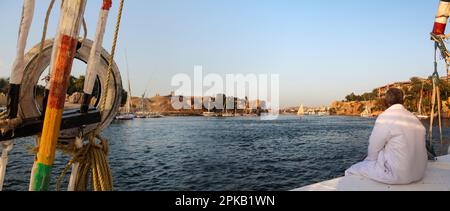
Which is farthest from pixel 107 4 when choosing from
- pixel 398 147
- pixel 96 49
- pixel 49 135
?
pixel 398 147

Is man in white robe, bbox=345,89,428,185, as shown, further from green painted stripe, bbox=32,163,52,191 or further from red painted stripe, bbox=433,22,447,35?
red painted stripe, bbox=433,22,447,35

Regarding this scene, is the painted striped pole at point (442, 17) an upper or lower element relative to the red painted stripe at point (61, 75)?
upper

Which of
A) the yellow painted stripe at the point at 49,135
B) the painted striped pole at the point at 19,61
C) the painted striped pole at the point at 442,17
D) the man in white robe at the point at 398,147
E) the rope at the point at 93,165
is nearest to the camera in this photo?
the yellow painted stripe at the point at 49,135

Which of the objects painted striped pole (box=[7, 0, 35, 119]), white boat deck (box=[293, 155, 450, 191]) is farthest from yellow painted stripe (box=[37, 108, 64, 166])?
white boat deck (box=[293, 155, 450, 191])

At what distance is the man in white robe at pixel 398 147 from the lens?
13.1 feet

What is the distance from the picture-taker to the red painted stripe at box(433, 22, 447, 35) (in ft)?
25.8

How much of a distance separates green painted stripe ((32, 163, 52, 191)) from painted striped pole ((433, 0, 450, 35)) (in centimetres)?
882

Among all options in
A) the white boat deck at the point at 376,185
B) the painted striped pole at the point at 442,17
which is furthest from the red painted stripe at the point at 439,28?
the white boat deck at the point at 376,185

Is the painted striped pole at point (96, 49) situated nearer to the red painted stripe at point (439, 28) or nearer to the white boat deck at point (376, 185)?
the white boat deck at point (376, 185)

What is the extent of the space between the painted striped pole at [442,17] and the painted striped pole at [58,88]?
8.17 metres

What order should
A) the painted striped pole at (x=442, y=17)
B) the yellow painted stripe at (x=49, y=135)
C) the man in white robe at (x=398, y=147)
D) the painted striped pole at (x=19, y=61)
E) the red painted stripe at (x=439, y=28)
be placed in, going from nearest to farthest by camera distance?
the yellow painted stripe at (x=49, y=135), the painted striped pole at (x=19, y=61), the man in white robe at (x=398, y=147), the painted striped pole at (x=442, y=17), the red painted stripe at (x=439, y=28)
